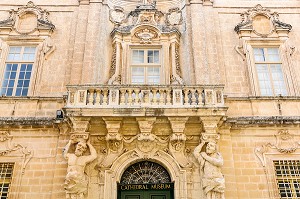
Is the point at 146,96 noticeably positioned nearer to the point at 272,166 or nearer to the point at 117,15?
the point at 272,166

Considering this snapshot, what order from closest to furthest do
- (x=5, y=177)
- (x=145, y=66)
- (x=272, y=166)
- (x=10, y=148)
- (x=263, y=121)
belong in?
(x=5, y=177), (x=272, y=166), (x=10, y=148), (x=263, y=121), (x=145, y=66)

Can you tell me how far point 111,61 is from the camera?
14.0 metres

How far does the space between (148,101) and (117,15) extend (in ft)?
18.1

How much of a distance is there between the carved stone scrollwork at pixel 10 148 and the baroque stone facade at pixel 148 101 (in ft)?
0.10

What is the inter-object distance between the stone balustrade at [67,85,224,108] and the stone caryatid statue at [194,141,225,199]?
1331 mm

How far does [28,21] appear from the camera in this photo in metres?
14.7

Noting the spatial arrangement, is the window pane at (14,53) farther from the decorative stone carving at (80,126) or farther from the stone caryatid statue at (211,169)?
the stone caryatid statue at (211,169)

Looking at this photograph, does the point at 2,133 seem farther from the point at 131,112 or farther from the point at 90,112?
the point at 131,112

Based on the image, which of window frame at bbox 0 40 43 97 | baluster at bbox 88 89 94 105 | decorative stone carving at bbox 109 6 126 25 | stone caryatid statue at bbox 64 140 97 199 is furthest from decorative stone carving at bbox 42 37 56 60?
stone caryatid statue at bbox 64 140 97 199

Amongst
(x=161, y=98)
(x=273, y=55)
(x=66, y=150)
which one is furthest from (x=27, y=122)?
(x=273, y=55)

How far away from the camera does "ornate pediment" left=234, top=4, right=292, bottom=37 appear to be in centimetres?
1433

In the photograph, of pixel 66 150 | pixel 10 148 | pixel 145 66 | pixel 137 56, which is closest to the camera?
pixel 66 150

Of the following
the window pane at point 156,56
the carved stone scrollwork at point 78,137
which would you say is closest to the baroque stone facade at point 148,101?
the carved stone scrollwork at point 78,137

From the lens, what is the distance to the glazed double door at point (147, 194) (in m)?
11.0
